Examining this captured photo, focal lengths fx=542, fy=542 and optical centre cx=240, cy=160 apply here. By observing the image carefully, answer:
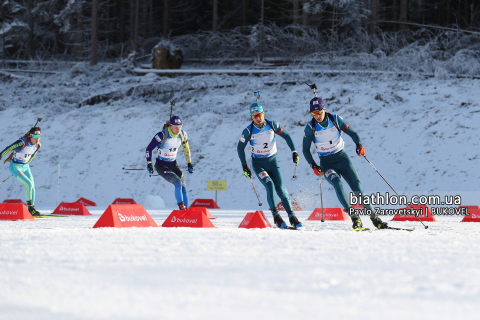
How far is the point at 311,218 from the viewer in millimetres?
11203

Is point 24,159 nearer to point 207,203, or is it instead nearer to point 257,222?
point 207,203

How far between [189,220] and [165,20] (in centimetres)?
3046

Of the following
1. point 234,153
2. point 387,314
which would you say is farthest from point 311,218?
point 234,153

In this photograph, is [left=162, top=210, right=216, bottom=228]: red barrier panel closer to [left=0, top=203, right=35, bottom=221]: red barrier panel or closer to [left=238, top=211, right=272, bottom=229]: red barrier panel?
[left=238, top=211, right=272, bottom=229]: red barrier panel

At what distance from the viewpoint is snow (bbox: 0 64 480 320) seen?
319 cm

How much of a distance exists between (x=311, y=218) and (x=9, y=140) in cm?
1711

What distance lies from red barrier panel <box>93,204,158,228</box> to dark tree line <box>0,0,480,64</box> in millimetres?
23148

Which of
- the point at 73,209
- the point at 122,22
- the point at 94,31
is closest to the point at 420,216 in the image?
the point at 73,209

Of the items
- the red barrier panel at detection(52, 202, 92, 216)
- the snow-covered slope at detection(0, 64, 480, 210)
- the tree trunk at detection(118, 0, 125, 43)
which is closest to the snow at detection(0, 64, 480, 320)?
the snow-covered slope at detection(0, 64, 480, 210)

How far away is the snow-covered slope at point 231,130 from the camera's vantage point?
17.6 metres

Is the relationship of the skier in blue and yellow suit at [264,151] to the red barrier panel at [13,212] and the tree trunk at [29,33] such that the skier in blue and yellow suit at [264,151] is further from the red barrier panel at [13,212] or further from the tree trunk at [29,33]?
the tree trunk at [29,33]

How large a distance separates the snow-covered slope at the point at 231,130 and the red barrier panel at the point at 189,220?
8.96 metres

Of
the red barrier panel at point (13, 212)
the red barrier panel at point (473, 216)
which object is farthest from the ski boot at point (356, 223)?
the red barrier panel at point (13, 212)

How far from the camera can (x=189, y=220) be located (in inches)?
323
